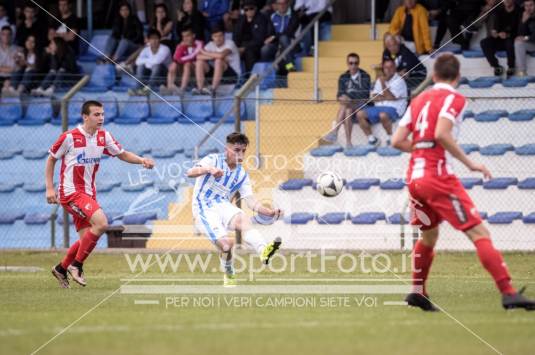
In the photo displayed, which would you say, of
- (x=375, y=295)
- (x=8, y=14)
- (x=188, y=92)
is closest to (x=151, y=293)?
(x=375, y=295)

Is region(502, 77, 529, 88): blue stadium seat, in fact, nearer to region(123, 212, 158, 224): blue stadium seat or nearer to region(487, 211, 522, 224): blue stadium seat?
region(487, 211, 522, 224): blue stadium seat

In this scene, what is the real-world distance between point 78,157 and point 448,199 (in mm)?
5950

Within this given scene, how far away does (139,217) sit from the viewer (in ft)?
67.7

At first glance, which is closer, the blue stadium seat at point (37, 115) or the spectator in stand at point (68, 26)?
the blue stadium seat at point (37, 115)

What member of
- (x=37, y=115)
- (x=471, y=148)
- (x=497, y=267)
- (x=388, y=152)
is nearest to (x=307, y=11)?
(x=388, y=152)

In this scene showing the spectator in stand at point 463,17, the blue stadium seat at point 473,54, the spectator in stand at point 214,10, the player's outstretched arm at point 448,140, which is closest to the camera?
the player's outstretched arm at point 448,140

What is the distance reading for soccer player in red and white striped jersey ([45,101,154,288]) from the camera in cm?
1364

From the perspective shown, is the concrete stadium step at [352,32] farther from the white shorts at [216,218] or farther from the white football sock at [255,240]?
the white football sock at [255,240]

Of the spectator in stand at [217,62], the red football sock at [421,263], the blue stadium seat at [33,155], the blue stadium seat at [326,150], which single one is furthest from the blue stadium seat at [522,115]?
the blue stadium seat at [33,155]

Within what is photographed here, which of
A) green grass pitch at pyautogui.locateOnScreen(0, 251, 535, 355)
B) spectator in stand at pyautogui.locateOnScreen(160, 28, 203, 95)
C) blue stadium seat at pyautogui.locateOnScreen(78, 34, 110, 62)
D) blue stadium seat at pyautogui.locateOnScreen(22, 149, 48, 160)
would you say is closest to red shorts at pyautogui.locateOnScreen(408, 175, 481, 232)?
green grass pitch at pyautogui.locateOnScreen(0, 251, 535, 355)

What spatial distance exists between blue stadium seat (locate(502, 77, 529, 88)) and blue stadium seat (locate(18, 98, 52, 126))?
31.4 feet

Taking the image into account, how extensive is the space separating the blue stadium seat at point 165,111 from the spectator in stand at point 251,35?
1.78 meters

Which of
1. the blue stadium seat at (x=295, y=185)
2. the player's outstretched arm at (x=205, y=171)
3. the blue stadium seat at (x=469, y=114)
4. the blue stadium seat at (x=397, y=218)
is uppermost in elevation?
the blue stadium seat at (x=469, y=114)

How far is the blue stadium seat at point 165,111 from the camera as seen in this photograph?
21906 mm
